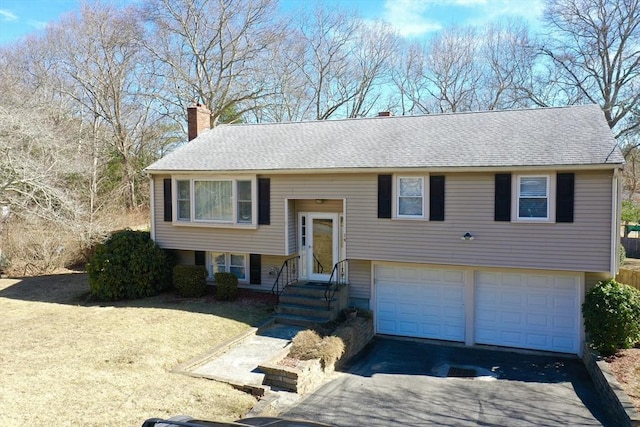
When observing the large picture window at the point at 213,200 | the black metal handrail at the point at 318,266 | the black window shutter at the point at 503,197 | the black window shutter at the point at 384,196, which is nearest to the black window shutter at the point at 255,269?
the large picture window at the point at 213,200

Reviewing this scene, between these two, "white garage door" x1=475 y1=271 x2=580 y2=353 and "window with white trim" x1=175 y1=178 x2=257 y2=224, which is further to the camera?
"window with white trim" x1=175 y1=178 x2=257 y2=224

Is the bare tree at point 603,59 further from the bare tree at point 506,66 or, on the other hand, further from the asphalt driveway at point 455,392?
the asphalt driveway at point 455,392

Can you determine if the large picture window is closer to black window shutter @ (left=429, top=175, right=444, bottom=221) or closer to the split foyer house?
the split foyer house

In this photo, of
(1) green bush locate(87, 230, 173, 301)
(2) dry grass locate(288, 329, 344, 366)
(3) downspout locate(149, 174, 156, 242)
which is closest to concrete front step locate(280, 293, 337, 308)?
(2) dry grass locate(288, 329, 344, 366)

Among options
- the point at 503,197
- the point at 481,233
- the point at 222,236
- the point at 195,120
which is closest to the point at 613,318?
the point at 481,233

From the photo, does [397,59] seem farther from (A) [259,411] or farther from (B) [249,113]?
(A) [259,411]

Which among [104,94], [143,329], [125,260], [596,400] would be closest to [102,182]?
[104,94]

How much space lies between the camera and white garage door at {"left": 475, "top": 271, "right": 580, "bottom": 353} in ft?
39.3

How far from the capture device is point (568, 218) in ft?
36.6

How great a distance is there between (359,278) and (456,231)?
330 centimetres

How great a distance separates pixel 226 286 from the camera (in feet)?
47.1

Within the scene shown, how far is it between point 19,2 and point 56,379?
72.4ft

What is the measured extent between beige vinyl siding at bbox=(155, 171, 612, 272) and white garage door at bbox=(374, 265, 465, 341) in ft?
2.66

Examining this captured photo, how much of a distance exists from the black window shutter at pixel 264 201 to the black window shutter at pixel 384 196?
3.41m
